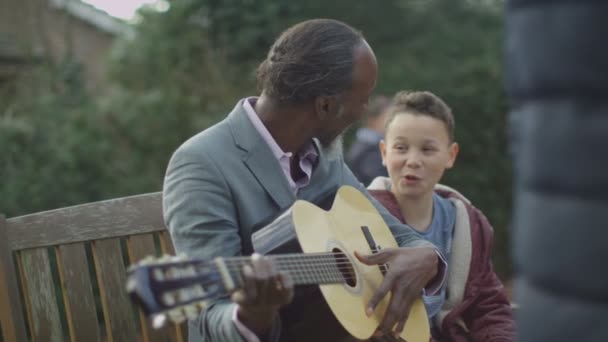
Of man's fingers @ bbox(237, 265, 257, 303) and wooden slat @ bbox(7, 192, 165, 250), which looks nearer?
man's fingers @ bbox(237, 265, 257, 303)

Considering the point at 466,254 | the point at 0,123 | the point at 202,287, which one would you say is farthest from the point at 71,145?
→ the point at 202,287

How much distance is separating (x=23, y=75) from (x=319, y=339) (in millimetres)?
6616

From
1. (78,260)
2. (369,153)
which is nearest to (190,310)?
(78,260)

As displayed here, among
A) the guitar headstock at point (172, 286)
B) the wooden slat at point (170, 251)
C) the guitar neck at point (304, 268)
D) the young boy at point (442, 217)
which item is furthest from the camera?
the young boy at point (442, 217)

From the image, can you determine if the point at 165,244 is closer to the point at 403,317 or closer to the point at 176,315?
the point at 403,317

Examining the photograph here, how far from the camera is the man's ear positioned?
2615 millimetres

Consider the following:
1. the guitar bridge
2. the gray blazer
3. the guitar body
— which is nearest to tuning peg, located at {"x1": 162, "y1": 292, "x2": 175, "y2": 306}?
the gray blazer

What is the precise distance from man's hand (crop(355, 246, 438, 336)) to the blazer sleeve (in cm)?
43

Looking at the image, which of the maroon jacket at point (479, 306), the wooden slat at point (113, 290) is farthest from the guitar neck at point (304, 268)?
the wooden slat at point (113, 290)

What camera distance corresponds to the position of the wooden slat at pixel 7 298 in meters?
2.62

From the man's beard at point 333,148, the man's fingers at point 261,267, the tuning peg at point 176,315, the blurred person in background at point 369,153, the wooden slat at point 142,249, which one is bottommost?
the tuning peg at point 176,315

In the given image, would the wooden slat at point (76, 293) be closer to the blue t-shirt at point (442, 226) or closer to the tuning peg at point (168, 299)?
the tuning peg at point (168, 299)

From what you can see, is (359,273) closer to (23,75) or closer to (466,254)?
(466,254)

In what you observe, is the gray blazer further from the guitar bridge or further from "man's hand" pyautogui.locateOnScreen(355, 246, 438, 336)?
"man's hand" pyautogui.locateOnScreen(355, 246, 438, 336)
